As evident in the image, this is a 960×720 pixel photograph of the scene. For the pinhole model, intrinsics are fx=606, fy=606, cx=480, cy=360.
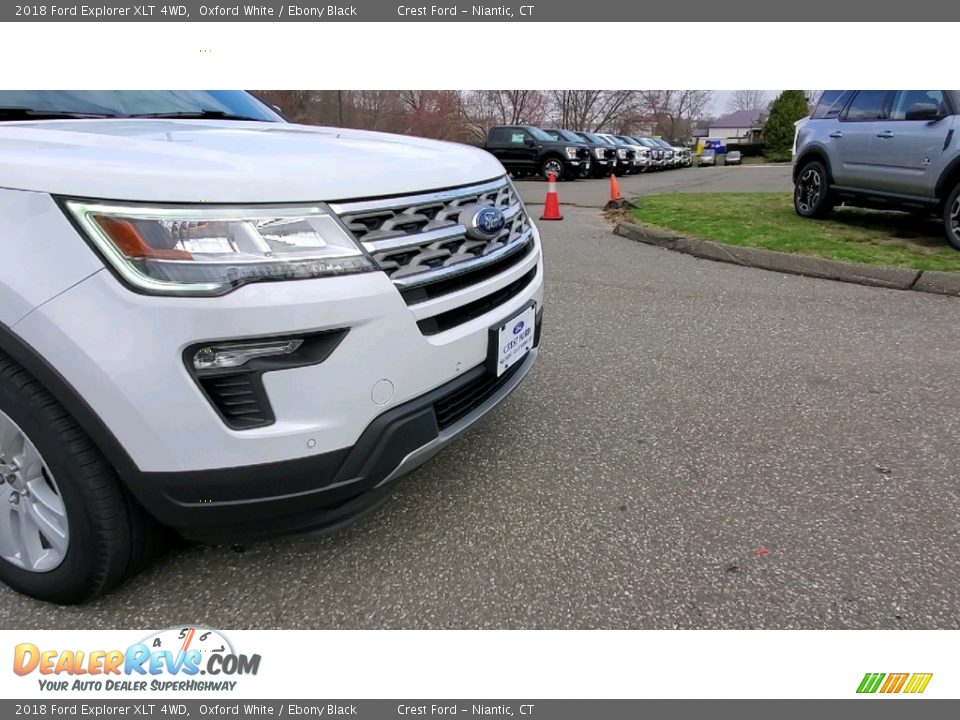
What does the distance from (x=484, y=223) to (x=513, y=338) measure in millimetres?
426

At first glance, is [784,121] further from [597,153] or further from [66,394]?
[66,394]

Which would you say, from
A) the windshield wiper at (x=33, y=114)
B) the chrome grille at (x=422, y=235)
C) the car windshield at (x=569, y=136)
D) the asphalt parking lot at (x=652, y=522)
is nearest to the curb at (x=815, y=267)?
the asphalt parking lot at (x=652, y=522)

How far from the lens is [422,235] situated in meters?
1.79

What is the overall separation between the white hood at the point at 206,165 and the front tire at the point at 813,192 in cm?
718

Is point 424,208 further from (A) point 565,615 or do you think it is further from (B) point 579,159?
(B) point 579,159

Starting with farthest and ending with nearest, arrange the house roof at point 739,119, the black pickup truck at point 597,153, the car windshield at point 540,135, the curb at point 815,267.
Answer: the house roof at point 739,119, the black pickup truck at point 597,153, the car windshield at point 540,135, the curb at point 815,267

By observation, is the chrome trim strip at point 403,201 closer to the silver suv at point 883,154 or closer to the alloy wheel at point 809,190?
the silver suv at point 883,154

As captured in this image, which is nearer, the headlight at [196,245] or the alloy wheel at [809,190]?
the headlight at [196,245]

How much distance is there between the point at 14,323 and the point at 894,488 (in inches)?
118

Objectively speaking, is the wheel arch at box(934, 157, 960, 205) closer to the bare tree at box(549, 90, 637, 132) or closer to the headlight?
the headlight

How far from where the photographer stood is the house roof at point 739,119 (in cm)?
8719

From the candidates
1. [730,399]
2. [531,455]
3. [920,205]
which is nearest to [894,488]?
[730,399]

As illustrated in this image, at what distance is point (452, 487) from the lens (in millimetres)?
2451

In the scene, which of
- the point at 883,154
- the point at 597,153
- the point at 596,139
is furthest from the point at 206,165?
the point at 596,139
